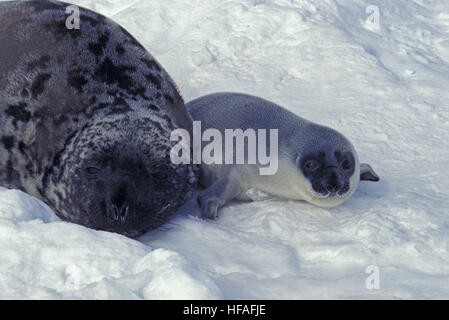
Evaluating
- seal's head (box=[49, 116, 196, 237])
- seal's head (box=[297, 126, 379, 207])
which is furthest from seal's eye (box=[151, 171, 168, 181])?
seal's head (box=[297, 126, 379, 207])

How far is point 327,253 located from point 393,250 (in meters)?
0.28

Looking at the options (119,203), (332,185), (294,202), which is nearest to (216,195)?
(294,202)

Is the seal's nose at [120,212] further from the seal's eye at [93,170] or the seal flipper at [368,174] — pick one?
the seal flipper at [368,174]

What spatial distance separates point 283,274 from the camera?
2623mm

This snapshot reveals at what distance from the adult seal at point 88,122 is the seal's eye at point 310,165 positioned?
0.64 metres

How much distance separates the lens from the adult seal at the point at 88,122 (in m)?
3.03

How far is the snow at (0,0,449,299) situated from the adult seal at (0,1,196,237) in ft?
0.76

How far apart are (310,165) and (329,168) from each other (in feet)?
0.35

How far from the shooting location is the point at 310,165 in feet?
11.9

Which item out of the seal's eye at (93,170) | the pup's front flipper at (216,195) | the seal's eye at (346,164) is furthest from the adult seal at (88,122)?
the seal's eye at (346,164)

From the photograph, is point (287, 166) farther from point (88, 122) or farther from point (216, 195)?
point (88, 122)

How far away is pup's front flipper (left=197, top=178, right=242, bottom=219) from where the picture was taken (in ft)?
11.1

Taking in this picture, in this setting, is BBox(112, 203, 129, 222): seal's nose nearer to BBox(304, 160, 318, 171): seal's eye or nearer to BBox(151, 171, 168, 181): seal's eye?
BBox(151, 171, 168, 181): seal's eye
